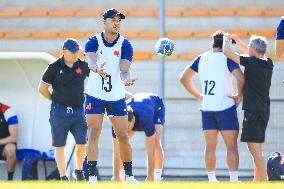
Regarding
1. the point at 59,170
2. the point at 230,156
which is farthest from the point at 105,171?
the point at 230,156

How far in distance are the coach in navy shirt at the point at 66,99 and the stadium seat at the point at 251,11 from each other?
198 inches

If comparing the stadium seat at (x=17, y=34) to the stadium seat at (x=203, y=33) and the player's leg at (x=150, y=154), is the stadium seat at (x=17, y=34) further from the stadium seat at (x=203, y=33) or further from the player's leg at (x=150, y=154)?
the player's leg at (x=150, y=154)

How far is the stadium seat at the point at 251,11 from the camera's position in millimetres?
16562

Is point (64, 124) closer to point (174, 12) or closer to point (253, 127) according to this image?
point (253, 127)

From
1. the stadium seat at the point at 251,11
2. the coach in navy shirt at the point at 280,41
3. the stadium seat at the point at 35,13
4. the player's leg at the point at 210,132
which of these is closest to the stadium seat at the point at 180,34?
the stadium seat at the point at 251,11

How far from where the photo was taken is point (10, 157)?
13211 millimetres

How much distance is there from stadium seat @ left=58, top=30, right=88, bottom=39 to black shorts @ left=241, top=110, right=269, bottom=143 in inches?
230

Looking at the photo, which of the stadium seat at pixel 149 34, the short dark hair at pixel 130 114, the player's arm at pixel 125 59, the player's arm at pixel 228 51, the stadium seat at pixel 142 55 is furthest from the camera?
the stadium seat at pixel 149 34

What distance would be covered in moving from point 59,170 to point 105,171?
237 centimetres

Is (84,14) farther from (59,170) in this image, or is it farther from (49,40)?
(59,170)

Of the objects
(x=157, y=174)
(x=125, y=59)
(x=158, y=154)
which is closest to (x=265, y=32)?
(x=158, y=154)

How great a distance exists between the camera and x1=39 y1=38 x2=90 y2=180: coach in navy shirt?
12.1m

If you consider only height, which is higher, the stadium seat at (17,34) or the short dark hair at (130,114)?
the stadium seat at (17,34)

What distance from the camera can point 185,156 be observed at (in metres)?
14.7
